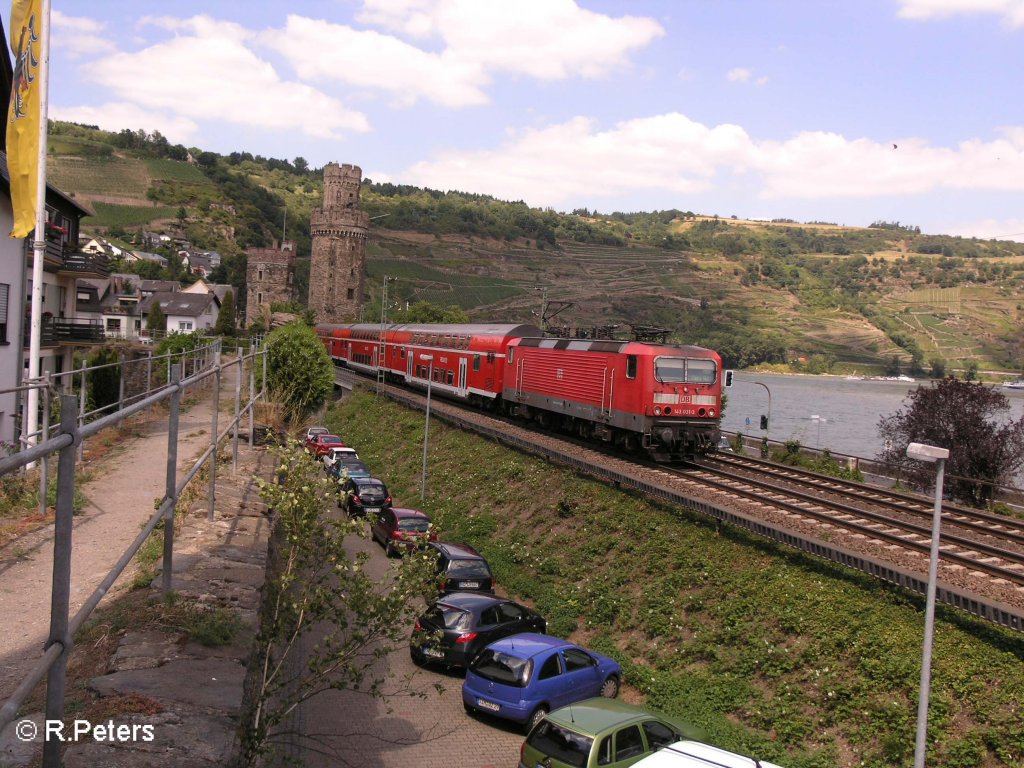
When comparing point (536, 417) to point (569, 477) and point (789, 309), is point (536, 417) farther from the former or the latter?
point (789, 309)

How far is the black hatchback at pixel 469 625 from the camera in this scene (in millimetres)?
15297

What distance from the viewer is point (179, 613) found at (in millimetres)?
6934

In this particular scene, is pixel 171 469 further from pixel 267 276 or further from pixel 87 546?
pixel 267 276

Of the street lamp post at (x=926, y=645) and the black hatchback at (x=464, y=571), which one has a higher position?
the street lamp post at (x=926, y=645)

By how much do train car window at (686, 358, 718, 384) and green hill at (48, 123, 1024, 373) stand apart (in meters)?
81.5

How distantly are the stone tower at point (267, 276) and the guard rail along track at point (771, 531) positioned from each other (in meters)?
77.4

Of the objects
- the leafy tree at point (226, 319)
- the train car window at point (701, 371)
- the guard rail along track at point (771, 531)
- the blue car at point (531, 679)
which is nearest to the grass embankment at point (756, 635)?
the guard rail along track at point (771, 531)

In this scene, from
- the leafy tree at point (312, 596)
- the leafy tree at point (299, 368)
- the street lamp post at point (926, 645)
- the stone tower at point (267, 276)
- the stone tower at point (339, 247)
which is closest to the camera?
the leafy tree at point (312, 596)

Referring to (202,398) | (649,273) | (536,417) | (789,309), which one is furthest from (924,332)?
(202,398)

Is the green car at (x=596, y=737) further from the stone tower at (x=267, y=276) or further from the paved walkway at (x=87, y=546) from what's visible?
the stone tower at (x=267, y=276)

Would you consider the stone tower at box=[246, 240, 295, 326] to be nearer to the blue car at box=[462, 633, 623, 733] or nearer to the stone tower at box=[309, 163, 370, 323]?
the stone tower at box=[309, 163, 370, 323]

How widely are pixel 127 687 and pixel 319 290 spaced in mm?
95264

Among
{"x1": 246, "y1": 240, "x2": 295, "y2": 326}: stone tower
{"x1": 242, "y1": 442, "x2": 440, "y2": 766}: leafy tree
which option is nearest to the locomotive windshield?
{"x1": 242, "y1": 442, "x2": 440, "y2": 766}: leafy tree

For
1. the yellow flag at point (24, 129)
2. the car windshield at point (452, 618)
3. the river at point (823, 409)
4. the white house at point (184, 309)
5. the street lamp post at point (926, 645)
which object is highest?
the yellow flag at point (24, 129)
